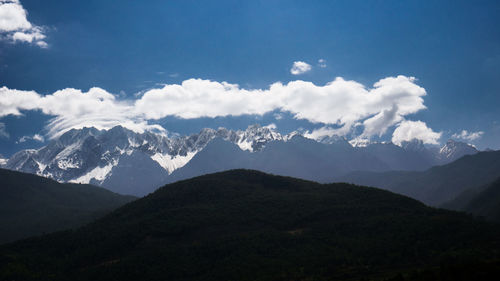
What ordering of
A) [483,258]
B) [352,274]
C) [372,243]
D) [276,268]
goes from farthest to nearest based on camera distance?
[372,243] < [276,268] < [352,274] < [483,258]

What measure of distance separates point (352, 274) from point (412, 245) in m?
37.7

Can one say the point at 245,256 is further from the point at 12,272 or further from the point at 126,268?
the point at 12,272

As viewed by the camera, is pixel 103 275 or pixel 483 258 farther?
pixel 103 275

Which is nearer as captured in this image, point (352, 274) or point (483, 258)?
point (483, 258)

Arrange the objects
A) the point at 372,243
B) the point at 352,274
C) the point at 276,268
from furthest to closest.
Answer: the point at 372,243 < the point at 276,268 < the point at 352,274

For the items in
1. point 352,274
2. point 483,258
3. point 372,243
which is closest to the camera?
point 483,258

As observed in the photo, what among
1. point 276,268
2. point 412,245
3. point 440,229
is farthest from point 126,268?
point 440,229

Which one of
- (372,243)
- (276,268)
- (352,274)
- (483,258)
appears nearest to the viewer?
(483,258)

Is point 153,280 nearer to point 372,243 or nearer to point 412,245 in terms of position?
point 372,243

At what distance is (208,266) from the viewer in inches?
7387

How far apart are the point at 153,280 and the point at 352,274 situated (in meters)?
79.9

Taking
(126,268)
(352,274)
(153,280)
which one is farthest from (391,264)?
(126,268)

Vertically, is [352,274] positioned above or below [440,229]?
below

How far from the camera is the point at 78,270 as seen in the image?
19650cm
